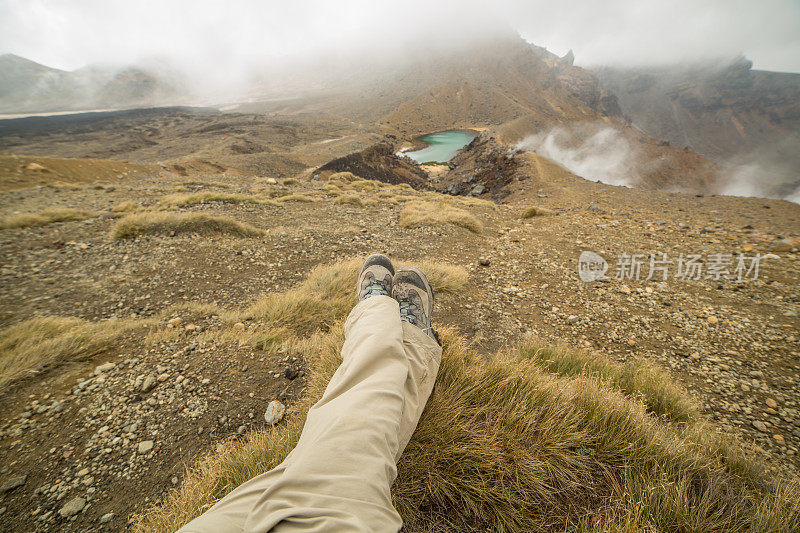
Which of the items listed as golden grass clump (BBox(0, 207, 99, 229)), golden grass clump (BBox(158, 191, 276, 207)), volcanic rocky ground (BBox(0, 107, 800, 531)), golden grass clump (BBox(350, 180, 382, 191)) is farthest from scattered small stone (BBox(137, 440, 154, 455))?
golden grass clump (BBox(350, 180, 382, 191))

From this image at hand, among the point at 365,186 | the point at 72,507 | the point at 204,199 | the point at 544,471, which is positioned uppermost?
the point at 365,186

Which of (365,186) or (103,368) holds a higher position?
(365,186)

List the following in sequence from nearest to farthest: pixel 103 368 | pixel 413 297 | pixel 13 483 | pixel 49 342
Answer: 1. pixel 13 483
2. pixel 103 368
3. pixel 49 342
4. pixel 413 297

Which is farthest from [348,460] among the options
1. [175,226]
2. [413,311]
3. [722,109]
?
[722,109]

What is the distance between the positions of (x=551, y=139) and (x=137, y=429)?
35.9 m

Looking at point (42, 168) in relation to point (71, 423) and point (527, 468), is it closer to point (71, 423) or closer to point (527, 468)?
point (71, 423)

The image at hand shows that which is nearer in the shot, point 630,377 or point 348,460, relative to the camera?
point 348,460

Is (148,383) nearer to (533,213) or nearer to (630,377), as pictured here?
(630,377)

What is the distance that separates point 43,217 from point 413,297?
24.3ft

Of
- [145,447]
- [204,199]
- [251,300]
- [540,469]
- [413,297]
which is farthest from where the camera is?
[204,199]

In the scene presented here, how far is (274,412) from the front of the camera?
2086mm

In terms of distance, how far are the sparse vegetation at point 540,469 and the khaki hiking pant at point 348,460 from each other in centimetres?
25

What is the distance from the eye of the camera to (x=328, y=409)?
1465mm

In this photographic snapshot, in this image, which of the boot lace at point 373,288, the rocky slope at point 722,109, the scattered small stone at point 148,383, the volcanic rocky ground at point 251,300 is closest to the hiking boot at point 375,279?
the boot lace at point 373,288
